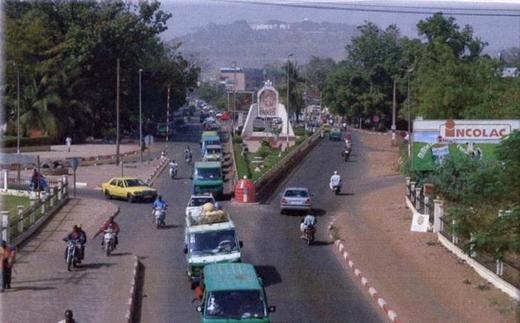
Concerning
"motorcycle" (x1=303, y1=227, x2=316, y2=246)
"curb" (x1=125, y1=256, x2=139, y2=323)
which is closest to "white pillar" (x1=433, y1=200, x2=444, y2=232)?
"motorcycle" (x1=303, y1=227, x2=316, y2=246)

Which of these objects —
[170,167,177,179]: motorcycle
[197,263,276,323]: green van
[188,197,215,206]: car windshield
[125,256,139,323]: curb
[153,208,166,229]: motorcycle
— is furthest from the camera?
[170,167,177,179]: motorcycle

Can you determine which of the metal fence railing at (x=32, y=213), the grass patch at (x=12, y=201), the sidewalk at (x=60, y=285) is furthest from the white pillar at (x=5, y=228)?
the grass patch at (x=12, y=201)

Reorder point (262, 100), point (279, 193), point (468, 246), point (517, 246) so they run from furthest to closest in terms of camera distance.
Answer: point (262, 100) → point (279, 193) → point (468, 246) → point (517, 246)

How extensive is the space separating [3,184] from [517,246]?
32.9 metres

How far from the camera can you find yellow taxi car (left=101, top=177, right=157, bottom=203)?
4259 centimetres

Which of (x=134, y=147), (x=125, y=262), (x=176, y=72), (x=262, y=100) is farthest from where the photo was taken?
(x=176, y=72)

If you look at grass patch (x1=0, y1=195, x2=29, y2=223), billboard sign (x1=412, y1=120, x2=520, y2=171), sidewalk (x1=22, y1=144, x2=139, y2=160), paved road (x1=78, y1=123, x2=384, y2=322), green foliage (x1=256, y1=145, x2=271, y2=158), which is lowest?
grass patch (x1=0, y1=195, x2=29, y2=223)

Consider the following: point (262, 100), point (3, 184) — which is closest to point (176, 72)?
point (262, 100)

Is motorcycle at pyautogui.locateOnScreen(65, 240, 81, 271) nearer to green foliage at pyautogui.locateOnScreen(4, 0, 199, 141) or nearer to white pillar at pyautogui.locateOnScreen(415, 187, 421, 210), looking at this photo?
white pillar at pyautogui.locateOnScreen(415, 187, 421, 210)

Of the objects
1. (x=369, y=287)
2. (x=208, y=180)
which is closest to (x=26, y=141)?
(x=208, y=180)

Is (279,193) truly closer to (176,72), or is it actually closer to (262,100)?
(262,100)

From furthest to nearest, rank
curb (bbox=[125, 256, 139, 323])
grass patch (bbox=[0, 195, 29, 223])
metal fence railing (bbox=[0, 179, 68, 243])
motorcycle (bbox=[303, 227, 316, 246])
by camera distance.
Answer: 1. grass patch (bbox=[0, 195, 29, 223])
2. motorcycle (bbox=[303, 227, 316, 246])
3. metal fence railing (bbox=[0, 179, 68, 243])
4. curb (bbox=[125, 256, 139, 323])

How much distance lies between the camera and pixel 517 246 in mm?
17734

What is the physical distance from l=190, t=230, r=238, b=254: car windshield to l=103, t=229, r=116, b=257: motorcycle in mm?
4604
